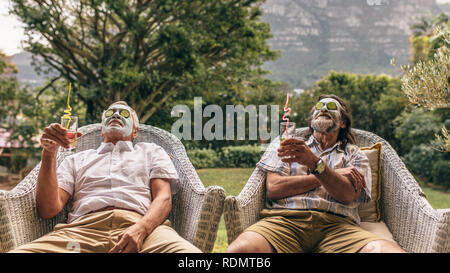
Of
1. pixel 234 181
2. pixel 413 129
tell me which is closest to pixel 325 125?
pixel 234 181

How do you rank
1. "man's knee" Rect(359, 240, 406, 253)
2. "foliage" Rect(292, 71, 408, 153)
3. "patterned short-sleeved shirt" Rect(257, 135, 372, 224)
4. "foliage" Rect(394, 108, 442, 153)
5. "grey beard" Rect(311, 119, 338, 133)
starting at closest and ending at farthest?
"man's knee" Rect(359, 240, 406, 253) < "patterned short-sleeved shirt" Rect(257, 135, 372, 224) < "grey beard" Rect(311, 119, 338, 133) < "foliage" Rect(292, 71, 408, 153) < "foliage" Rect(394, 108, 442, 153)

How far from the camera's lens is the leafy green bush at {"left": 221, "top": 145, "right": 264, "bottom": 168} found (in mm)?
5027

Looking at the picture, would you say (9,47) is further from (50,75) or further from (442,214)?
(442,214)

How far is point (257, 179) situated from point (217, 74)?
11.9 feet

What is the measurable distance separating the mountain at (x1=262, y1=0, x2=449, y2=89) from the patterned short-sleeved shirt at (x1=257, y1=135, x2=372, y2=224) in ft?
10.3

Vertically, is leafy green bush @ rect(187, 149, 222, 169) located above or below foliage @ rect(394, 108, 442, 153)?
below

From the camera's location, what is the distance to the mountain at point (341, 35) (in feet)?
17.3

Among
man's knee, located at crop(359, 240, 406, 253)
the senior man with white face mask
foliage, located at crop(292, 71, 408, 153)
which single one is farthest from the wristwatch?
foliage, located at crop(292, 71, 408, 153)

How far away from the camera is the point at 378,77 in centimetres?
523

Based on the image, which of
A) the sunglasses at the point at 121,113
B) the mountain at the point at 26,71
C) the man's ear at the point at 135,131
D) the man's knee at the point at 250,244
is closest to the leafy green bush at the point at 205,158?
the mountain at the point at 26,71

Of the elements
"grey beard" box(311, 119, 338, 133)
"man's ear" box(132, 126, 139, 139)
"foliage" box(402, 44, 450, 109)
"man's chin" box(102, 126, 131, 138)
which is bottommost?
"man's ear" box(132, 126, 139, 139)

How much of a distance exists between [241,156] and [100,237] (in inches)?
132

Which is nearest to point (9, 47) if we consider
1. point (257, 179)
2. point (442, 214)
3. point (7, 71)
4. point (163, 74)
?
point (7, 71)

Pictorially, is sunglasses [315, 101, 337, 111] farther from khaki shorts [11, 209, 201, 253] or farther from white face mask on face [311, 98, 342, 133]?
khaki shorts [11, 209, 201, 253]
